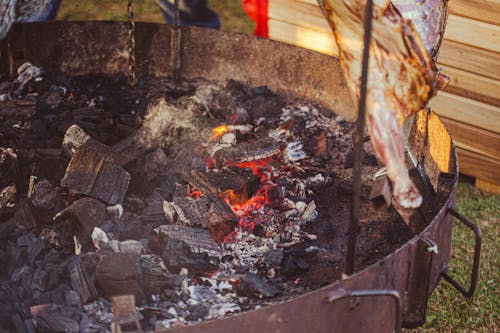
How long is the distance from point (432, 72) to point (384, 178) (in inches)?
19.6

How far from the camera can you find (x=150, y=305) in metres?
2.97

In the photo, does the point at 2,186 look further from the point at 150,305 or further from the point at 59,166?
the point at 150,305

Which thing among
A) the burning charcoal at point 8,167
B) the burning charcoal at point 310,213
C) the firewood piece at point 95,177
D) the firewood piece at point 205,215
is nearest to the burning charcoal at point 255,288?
the firewood piece at point 205,215

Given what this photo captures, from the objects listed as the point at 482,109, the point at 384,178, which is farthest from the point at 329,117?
the point at 384,178

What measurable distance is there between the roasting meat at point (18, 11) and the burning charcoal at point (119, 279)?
7.38ft

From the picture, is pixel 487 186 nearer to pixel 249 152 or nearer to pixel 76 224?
pixel 249 152

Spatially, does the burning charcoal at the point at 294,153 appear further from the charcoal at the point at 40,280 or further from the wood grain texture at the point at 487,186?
the wood grain texture at the point at 487,186

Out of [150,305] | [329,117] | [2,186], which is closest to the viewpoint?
[150,305]

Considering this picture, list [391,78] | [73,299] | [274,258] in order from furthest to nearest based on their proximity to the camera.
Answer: [274,258] < [73,299] < [391,78]

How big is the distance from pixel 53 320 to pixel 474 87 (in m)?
3.52

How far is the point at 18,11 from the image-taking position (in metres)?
4.91

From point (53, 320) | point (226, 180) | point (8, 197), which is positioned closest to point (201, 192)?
point (226, 180)

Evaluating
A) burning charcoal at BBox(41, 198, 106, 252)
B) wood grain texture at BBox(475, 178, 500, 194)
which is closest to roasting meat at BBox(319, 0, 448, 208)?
burning charcoal at BBox(41, 198, 106, 252)

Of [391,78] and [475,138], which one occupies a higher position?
[391,78]
